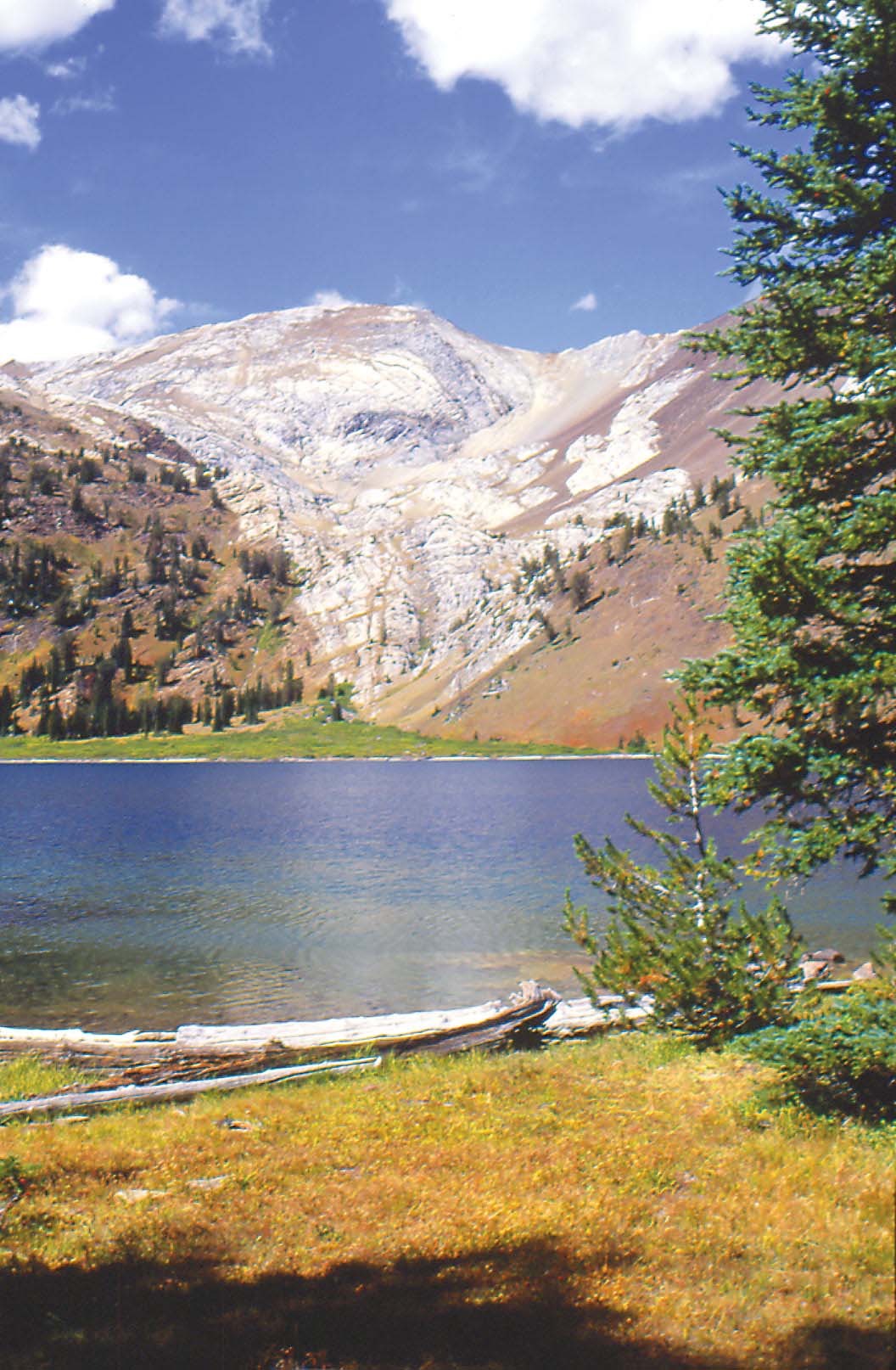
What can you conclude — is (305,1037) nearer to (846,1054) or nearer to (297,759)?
(846,1054)

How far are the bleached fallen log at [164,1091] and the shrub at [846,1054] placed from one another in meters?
7.93

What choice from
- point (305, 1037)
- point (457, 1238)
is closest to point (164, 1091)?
point (305, 1037)

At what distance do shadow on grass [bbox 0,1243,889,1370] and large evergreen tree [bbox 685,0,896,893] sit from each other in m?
5.96

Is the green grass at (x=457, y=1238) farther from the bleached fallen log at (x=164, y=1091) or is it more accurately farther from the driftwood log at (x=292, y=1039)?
the driftwood log at (x=292, y=1039)

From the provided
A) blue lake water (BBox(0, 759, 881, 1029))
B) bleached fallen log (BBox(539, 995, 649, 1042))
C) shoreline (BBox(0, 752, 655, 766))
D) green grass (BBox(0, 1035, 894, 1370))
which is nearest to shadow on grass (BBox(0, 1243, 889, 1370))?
green grass (BBox(0, 1035, 894, 1370))

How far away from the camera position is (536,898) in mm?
48312

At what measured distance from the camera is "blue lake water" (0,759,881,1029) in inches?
1235

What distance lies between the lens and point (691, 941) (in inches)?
670

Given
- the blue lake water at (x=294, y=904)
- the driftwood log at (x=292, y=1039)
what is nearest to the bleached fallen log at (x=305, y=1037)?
the driftwood log at (x=292, y=1039)

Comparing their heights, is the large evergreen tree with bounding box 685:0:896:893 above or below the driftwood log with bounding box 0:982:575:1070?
above

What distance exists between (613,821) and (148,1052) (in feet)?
232

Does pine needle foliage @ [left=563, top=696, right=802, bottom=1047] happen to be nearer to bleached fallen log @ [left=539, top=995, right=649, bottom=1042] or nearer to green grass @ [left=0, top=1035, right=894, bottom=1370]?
bleached fallen log @ [left=539, top=995, right=649, bottom=1042]

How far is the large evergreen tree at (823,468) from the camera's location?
1112 cm

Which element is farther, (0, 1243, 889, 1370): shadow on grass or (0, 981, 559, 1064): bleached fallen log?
(0, 981, 559, 1064): bleached fallen log
